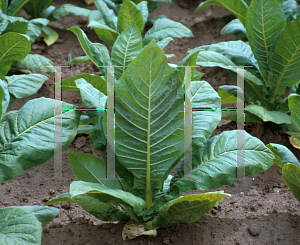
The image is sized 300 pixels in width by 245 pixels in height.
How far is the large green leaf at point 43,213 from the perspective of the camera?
1447 millimetres

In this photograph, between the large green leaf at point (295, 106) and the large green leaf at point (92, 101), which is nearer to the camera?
the large green leaf at point (92, 101)

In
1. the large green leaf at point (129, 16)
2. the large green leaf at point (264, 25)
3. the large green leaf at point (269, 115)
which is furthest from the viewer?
the large green leaf at point (129, 16)

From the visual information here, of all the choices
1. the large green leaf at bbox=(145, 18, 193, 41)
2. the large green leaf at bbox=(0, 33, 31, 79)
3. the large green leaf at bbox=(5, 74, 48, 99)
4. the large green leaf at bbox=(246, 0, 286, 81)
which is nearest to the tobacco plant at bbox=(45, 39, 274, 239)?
the large green leaf at bbox=(0, 33, 31, 79)

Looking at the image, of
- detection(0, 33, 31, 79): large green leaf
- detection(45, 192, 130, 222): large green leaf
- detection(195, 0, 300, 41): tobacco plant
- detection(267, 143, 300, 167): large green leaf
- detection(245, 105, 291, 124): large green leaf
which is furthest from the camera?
detection(195, 0, 300, 41): tobacco plant

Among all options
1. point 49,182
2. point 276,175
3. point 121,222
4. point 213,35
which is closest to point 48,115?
point 121,222

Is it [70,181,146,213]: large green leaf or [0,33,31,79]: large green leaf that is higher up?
[0,33,31,79]: large green leaf

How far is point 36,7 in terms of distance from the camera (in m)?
3.36

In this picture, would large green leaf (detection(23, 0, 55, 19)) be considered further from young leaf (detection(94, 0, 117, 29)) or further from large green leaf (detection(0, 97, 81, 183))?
large green leaf (detection(0, 97, 81, 183))

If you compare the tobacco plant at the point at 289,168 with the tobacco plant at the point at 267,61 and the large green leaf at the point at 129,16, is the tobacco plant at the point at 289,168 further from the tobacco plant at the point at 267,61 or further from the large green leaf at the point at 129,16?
the large green leaf at the point at 129,16

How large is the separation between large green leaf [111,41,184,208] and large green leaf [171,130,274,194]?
101mm

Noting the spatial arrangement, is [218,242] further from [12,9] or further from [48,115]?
[12,9]

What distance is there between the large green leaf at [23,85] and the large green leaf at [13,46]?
31 cm

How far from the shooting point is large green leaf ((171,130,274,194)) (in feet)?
4.52

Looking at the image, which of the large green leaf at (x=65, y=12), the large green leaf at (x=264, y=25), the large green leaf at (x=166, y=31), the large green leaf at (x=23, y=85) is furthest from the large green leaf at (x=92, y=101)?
the large green leaf at (x=65, y=12)
